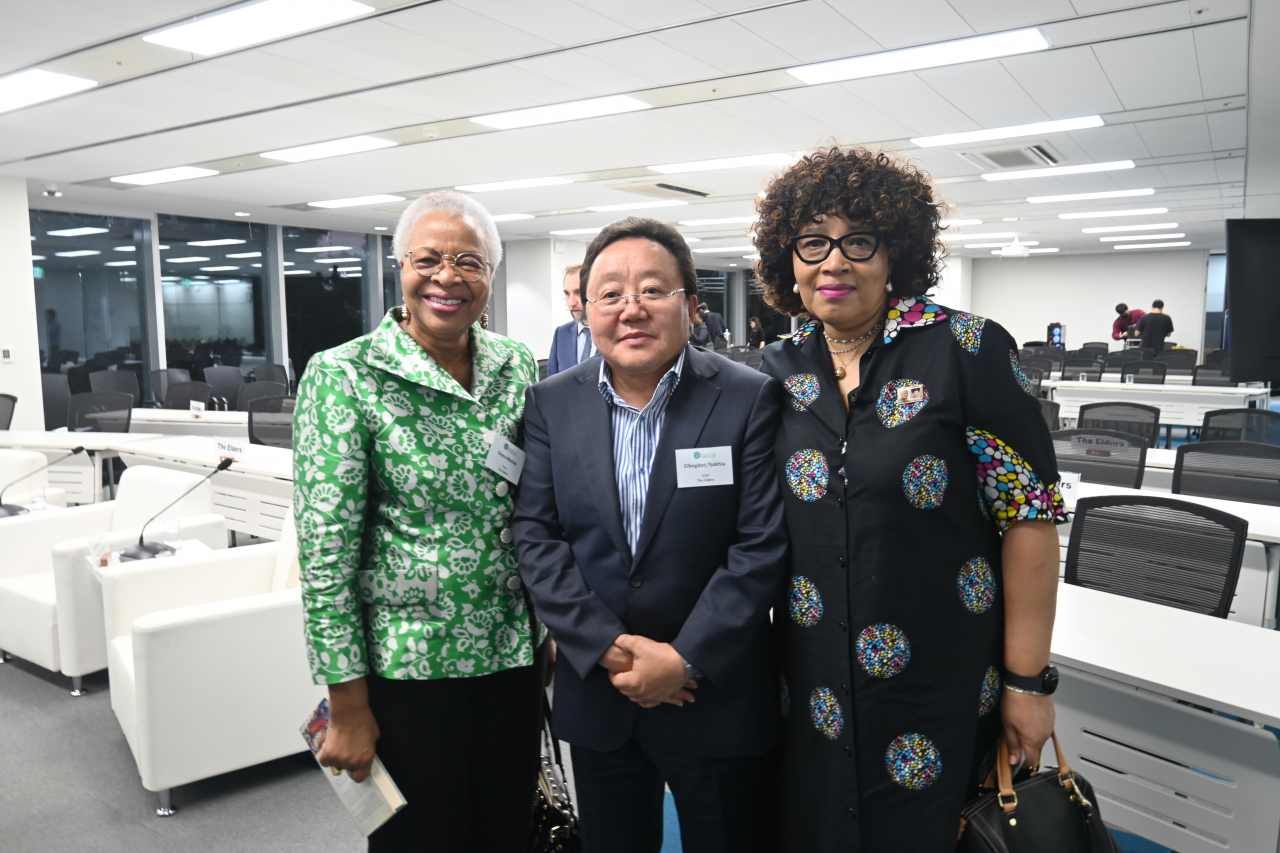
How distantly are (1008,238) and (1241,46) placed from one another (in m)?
12.6

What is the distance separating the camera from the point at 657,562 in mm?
1392

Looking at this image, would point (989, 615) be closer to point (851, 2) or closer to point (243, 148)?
point (851, 2)

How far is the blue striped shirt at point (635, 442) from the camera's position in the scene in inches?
56.2

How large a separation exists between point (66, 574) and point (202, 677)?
47.7 inches

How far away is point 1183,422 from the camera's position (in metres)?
8.59

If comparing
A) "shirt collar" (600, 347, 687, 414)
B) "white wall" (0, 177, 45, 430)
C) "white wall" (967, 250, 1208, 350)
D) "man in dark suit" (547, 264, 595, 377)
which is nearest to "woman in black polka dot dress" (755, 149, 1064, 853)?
"shirt collar" (600, 347, 687, 414)

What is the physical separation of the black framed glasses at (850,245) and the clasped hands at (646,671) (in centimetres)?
73

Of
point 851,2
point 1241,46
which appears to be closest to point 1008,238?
point 1241,46

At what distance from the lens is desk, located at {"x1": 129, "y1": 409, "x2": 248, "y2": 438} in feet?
23.4

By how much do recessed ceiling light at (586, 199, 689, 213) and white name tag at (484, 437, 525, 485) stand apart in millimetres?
9687

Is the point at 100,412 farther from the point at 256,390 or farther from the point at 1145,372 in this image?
the point at 1145,372

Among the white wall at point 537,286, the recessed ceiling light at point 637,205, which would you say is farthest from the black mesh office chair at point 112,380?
the white wall at point 537,286

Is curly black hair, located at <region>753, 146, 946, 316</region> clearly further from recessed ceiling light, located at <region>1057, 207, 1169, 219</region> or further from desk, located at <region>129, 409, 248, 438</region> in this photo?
recessed ceiling light, located at <region>1057, 207, 1169, 219</region>

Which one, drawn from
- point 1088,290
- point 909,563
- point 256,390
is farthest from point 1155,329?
point 909,563
